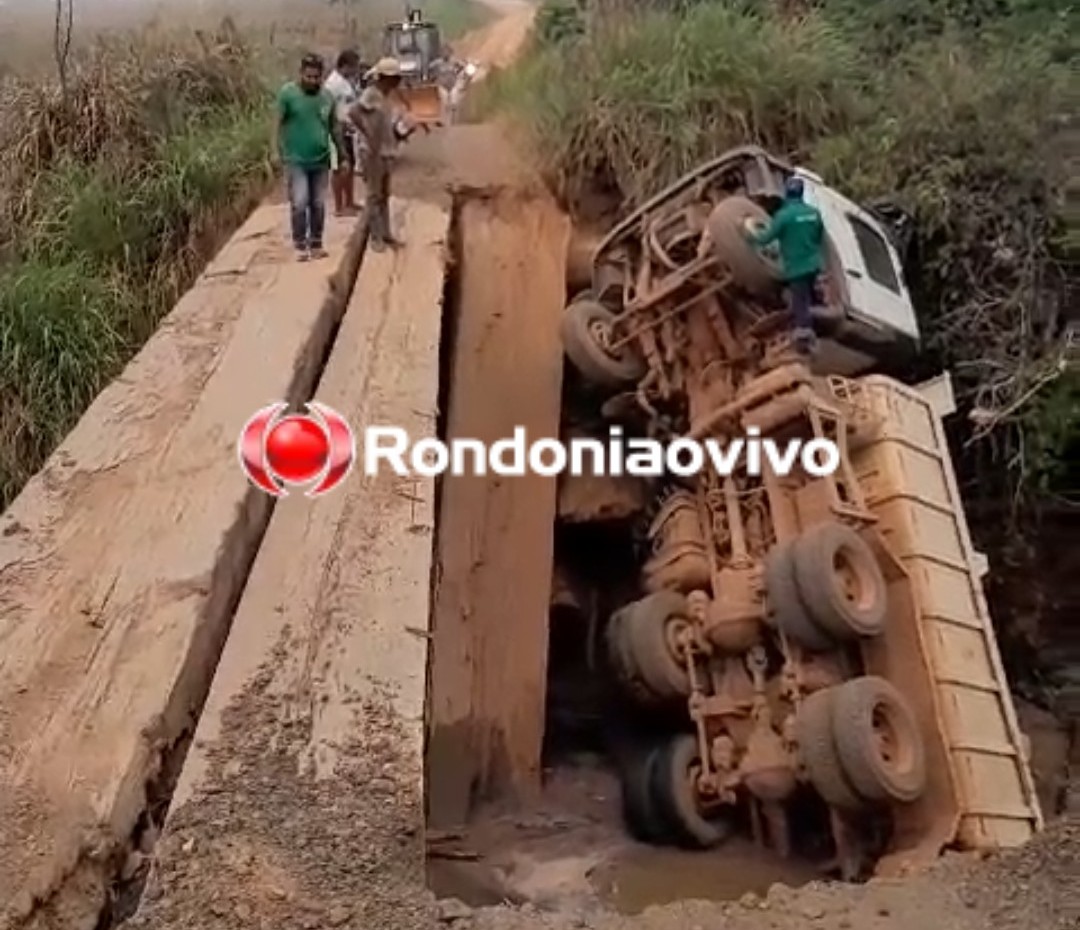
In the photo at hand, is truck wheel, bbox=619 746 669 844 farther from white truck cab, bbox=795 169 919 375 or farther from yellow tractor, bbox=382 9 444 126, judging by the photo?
yellow tractor, bbox=382 9 444 126

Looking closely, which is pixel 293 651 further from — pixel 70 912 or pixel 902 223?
pixel 902 223

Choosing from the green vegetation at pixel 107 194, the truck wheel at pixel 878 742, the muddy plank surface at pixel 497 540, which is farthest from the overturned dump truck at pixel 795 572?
the green vegetation at pixel 107 194

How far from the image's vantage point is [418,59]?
12.4 m

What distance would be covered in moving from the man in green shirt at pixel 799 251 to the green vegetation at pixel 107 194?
3.46 m

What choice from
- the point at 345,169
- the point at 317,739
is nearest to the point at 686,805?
the point at 317,739

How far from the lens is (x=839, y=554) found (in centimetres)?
568

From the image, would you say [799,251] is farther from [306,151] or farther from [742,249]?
[306,151]

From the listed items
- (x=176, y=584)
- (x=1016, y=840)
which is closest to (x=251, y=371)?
(x=176, y=584)

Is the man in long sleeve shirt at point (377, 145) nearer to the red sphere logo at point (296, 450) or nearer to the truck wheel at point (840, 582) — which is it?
the red sphere logo at point (296, 450)

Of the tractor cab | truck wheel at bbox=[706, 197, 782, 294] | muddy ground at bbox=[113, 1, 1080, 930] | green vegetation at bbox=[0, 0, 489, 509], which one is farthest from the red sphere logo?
the tractor cab

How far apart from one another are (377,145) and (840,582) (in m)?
3.67

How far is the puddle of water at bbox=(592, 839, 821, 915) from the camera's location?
18.3 feet

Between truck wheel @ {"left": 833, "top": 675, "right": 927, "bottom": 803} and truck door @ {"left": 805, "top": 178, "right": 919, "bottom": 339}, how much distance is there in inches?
86.3

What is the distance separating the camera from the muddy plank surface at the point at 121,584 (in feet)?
11.0
